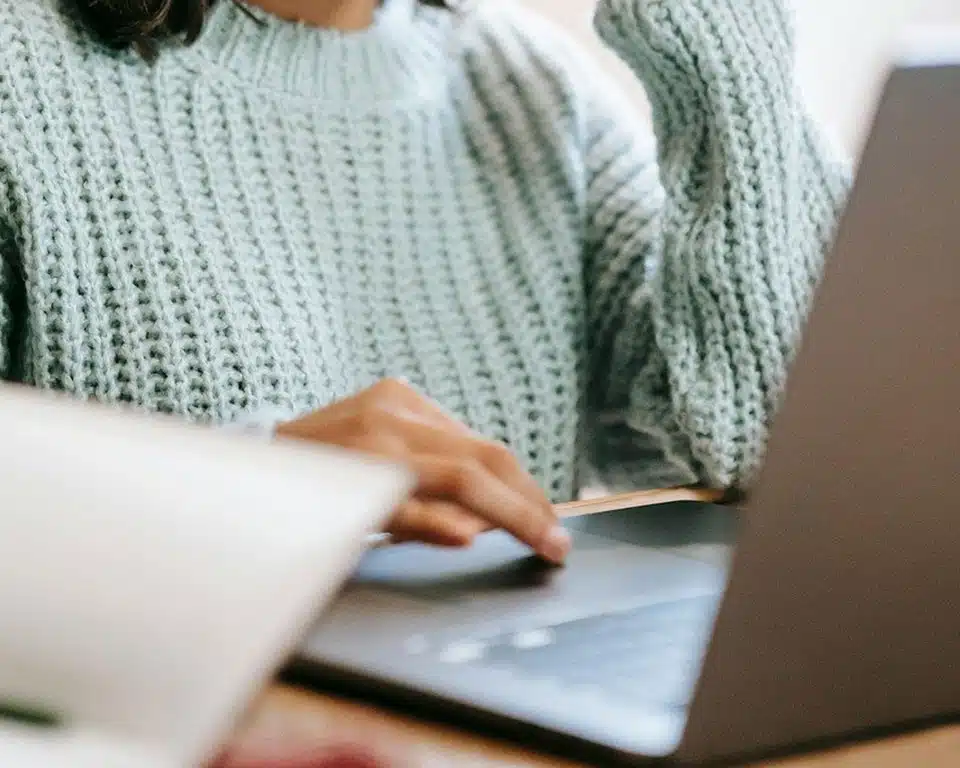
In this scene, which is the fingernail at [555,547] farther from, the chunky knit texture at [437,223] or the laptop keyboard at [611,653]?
the chunky knit texture at [437,223]

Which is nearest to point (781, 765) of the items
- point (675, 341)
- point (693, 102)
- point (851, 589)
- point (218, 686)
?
point (851, 589)

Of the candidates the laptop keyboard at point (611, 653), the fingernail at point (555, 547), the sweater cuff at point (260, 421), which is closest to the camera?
the laptop keyboard at point (611, 653)

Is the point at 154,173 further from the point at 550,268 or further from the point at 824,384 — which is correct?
the point at 824,384

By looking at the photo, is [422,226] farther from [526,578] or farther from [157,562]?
[157,562]

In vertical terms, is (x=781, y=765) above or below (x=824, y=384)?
below

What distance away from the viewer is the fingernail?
447 millimetres

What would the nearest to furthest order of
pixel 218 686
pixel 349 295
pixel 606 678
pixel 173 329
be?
pixel 218 686, pixel 606 678, pixel 173 329, pixel 349 295

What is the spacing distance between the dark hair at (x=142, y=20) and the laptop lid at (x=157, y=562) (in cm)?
50

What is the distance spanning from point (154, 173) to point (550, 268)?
31 cm

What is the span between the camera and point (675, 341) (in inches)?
27.9

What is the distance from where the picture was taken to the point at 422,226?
2.61 ft

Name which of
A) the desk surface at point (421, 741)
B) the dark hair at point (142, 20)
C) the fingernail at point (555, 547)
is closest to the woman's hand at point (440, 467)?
the fingernail at point (555, 547)

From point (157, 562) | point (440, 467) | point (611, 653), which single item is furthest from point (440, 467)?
point (157, 562)

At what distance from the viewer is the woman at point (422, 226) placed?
2.06ft
